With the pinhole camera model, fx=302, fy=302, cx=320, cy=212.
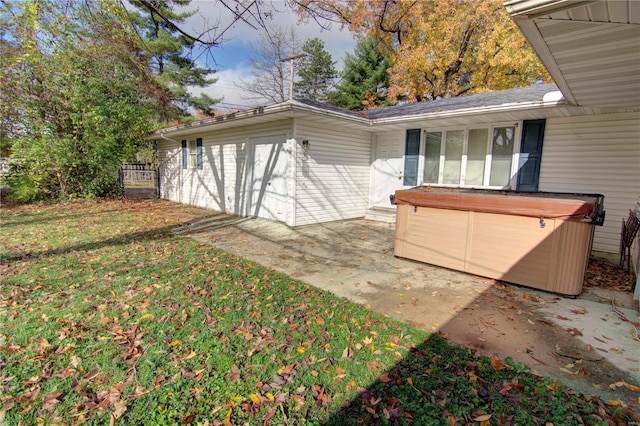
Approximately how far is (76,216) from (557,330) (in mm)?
10285

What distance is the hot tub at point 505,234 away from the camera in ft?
11.4

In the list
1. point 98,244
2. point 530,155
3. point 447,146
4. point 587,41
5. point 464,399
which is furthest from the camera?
point 447,146

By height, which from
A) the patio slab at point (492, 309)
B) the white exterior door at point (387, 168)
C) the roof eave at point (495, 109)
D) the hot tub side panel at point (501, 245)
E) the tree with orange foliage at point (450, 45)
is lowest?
the patio slab at point (492, 309)

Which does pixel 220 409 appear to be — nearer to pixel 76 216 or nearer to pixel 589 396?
pixel 589 396

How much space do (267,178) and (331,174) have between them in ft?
5.62

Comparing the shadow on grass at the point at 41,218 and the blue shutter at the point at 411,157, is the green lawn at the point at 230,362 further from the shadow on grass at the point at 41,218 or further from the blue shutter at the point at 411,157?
the blue shutter at the point at 411,157

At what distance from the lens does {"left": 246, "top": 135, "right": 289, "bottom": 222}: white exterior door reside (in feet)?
24.9

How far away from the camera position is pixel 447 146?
7703 millimetres

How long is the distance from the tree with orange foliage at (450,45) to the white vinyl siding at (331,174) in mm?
6352

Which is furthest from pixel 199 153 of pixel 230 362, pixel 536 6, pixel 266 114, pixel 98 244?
pixel 536 6

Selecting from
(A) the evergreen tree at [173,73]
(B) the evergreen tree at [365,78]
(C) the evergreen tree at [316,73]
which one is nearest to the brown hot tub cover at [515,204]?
(A) the evergreen tree at [173,73]

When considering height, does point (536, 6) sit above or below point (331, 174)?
above

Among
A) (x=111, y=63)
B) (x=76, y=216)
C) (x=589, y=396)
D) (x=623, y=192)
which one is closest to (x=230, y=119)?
(x=76, y=216)

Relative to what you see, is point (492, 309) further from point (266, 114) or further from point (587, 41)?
point (266, 114)
